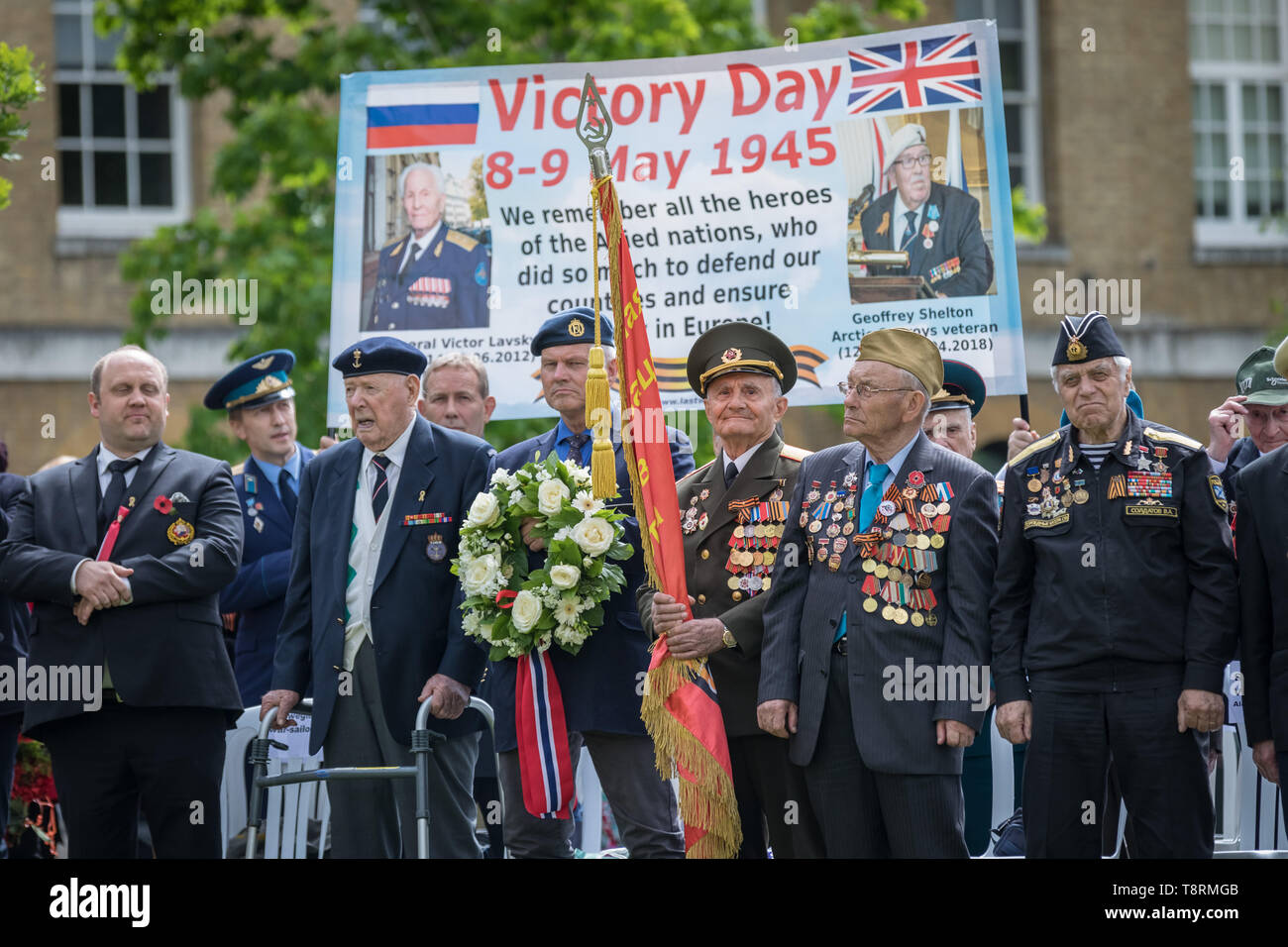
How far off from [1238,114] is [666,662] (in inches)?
595

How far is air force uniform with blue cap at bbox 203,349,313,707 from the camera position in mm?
7070

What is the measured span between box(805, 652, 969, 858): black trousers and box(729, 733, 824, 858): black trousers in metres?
0.11

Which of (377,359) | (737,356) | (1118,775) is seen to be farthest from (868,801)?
(377,359)

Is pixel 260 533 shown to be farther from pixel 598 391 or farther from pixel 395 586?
pixel 598 391

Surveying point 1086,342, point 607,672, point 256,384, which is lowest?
point 607,672

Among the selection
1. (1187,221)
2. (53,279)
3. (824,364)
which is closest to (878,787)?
(824,364)

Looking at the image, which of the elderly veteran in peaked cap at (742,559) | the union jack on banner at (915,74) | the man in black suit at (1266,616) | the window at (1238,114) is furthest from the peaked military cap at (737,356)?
the window at (1238,114)

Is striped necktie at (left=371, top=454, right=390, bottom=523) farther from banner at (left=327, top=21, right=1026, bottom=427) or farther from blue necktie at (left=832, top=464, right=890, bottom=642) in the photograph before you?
blue necktie at (left=832, top=464, right=890, bottom=642)

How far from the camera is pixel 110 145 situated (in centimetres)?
1647

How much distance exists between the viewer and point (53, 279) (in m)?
16.1

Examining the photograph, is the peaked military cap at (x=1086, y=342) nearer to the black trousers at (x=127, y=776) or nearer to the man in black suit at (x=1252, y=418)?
the man in black suit at (x=1252, y=418)

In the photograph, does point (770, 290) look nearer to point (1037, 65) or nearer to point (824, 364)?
point (824, 364)

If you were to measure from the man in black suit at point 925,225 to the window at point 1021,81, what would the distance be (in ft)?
36.5

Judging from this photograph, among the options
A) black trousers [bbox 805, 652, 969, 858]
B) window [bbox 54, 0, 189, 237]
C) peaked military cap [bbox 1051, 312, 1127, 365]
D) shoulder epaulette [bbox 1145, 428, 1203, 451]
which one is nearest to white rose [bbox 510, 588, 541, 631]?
black trousers [bbox 805, 652, 969, 858]
